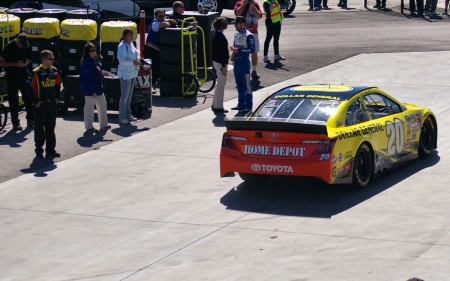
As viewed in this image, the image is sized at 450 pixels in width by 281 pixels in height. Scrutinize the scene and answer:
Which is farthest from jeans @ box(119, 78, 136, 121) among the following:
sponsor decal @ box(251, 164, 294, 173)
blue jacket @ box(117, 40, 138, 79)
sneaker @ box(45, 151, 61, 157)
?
sponsor decal @ box(251, 164, 294, 173)

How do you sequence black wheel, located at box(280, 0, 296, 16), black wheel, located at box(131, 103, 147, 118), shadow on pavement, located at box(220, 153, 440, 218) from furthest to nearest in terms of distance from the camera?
black wheel, located at box(280, 0, 296, 16) → black wheel, located at box(131, 103, 147, 118) → shadow on pavement, located at box(220, 153, 440, 218)

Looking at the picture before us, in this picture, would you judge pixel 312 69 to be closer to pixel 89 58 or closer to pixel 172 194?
pixel 89 58

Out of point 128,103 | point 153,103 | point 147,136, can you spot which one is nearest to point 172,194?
point 147,136

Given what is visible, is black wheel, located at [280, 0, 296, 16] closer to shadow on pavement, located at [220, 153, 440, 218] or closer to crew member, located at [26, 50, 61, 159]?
crew member, located at [26, 50, 61, 159]

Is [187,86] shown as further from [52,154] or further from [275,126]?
[275,126]

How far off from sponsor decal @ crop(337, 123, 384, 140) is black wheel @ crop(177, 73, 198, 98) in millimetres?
7138

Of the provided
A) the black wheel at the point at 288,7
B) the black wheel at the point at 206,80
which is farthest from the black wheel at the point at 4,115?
the black wheel at the point at 288,7

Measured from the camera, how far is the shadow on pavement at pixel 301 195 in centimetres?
1025

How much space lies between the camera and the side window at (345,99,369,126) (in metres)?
11.0

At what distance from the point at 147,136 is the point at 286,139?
4733mm

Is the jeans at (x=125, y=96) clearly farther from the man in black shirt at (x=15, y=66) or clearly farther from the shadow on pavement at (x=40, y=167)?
the shadow on pavement at (x=40, y=167)

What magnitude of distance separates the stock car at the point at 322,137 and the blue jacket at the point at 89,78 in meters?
4.07

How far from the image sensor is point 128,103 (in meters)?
15.8

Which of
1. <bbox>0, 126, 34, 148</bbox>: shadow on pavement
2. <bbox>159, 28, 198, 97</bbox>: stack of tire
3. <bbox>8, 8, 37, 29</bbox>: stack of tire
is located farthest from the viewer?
<bbox>8, 8, 37, 29</bbox>: stack of tire
